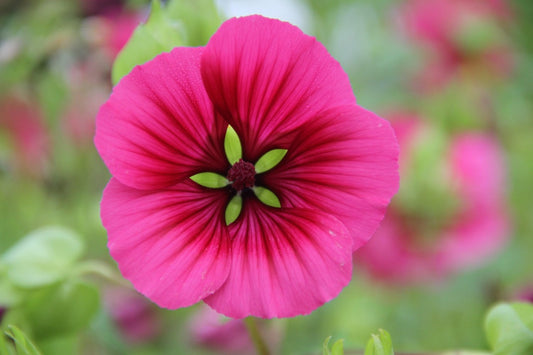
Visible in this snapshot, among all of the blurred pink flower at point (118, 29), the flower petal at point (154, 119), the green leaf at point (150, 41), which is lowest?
the flower petal at point (154, 119)

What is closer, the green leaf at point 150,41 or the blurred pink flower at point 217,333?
the green leaf at point 150,41

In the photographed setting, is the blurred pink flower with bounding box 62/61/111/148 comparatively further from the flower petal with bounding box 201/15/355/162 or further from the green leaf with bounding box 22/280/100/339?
the flower petal with bounding box 201/15/355/162

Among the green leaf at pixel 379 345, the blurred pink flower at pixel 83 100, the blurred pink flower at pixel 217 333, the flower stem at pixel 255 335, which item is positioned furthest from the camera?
the blurred pink flower at pixel 83 100

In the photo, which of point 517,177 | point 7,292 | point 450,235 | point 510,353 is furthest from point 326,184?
point 517,177

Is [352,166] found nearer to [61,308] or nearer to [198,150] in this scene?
[198,150]

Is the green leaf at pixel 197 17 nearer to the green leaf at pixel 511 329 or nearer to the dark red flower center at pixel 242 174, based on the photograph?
the dark red flower center at pixel 242 174

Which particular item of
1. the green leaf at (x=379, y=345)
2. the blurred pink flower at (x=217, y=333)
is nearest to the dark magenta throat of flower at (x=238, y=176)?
the green leaf at (x=379, y=345)

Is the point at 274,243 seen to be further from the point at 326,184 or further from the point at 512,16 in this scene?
the point at 512,16

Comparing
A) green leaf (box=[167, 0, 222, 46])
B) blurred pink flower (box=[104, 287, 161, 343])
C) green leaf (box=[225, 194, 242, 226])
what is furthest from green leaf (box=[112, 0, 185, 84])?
blurred pink flower (box=[104, 287, 161, 343])
